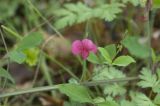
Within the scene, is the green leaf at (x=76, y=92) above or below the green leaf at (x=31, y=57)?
above

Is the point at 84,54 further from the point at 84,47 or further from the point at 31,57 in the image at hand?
the point at 31,57

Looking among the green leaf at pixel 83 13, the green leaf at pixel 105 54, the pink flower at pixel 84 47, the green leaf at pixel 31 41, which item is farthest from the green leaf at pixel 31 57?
the green leaf at pixel 105 54

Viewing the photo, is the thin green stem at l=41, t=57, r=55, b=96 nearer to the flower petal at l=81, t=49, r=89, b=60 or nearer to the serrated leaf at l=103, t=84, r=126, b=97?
the serrated leaf at l=103, t=84, r=126, b=97

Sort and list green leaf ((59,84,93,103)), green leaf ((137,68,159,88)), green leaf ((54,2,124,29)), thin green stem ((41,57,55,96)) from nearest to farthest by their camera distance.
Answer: green leaf ((59,84,93,103)), green leaf ((137,68,159,88)), green leaf ((54,2,124,29)), thin green stem ((41,57,55,96))

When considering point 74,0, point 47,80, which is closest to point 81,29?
point 74,0

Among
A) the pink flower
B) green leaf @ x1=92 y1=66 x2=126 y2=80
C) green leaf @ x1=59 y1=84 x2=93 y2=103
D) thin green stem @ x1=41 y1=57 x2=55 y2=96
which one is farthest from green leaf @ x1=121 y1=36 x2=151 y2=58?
thin green stem @ x1=41 y1=57 x2=55 y2=96

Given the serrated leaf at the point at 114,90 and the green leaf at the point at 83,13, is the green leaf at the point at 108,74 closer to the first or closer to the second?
the serrated leaf at the point at 114,90

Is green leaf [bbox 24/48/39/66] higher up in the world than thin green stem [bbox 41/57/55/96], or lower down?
higher up

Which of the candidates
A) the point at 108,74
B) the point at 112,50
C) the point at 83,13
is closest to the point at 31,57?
the point at 83,13

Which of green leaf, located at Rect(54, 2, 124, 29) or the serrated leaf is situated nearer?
the serrated leaf
